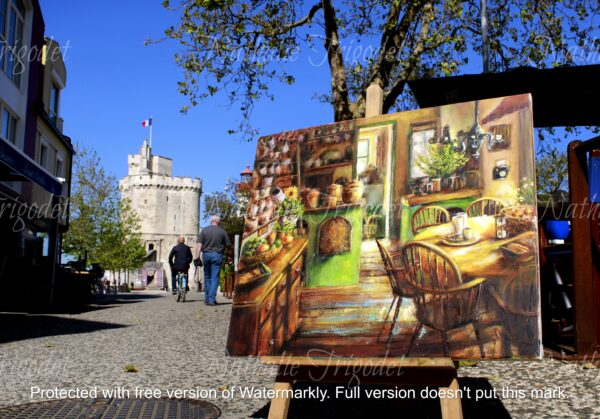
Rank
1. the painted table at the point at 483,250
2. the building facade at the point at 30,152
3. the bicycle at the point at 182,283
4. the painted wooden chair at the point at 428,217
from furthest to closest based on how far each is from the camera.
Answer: the bicycle at the point at 182,283
the building facade at the point at 30,152
the painted wooden chair at the point at 428,217
the painted table at the point at 483,250

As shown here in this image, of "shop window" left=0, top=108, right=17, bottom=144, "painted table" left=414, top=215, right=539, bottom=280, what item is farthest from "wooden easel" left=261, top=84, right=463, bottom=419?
Result: "shop window" left=0, top=108, right=17, bottom=144

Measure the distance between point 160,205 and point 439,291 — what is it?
83877 mm

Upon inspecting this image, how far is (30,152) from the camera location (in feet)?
66.4

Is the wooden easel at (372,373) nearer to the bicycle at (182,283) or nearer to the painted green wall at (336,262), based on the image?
the painted green wall at (336,262)

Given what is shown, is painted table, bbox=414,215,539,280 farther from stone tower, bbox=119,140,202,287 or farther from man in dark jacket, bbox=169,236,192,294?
stone tower, bbox=119,140,202,287

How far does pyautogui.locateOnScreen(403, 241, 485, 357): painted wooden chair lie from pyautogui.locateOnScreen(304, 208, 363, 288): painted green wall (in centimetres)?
29

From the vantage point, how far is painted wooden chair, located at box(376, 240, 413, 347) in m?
2.96

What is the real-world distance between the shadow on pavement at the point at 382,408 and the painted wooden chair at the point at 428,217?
1.33 metres

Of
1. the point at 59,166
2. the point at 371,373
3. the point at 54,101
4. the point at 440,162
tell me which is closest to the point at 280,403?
the point at 371,373

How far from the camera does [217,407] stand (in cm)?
396

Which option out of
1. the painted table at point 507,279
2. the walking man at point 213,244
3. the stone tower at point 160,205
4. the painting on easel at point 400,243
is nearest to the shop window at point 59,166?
the walking man at point 213,244

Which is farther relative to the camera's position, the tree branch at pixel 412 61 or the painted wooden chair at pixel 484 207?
the tree branch at pixel 412 61

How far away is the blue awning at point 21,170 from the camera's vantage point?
8523 millimetres

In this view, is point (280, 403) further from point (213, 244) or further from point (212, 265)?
point (212, 265)
